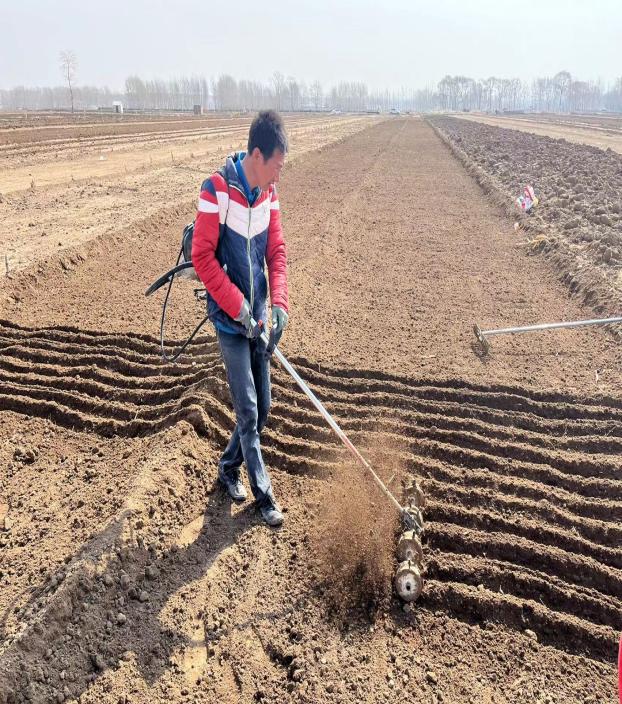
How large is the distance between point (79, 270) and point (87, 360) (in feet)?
11.3

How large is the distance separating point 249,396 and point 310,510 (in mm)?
1123

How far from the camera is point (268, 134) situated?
124 inches

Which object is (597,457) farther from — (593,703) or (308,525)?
(308,525)

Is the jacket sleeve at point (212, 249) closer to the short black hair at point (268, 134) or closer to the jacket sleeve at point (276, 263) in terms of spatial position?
the short black hair at point (268, 134)

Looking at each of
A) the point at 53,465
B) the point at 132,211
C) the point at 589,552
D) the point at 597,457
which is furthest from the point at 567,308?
the point at 132,211

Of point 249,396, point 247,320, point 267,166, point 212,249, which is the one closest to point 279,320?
point 247,320

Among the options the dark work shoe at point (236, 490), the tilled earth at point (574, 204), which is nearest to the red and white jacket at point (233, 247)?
the dark work shoe at point (236, 490)

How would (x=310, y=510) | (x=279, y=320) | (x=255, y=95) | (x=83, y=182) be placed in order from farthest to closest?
(x=255, y=95), (x=83, y=182), (x=310, y=510), (x=279, y=320)

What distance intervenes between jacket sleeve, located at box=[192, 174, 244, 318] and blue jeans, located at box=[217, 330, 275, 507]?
0.31 m

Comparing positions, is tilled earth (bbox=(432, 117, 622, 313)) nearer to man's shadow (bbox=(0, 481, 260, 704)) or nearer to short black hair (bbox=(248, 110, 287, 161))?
short black hair (bbox=(248, 110, 287, 161))

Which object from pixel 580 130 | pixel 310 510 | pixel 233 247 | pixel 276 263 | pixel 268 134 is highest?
pixel 580 130

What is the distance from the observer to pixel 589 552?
3.89 meters

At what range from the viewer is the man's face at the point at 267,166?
10.5 ft

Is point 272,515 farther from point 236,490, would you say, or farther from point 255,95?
point 255,95
